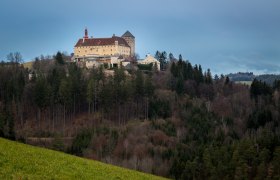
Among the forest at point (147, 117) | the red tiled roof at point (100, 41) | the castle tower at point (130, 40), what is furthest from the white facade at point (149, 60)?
the forest at point (147, 117)

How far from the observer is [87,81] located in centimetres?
8931

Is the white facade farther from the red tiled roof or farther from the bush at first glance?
the bush

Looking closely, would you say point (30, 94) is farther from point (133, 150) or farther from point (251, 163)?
point (251, 163)

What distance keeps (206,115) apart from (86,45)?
56.3 m

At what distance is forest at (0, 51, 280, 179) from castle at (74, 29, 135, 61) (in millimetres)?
21219

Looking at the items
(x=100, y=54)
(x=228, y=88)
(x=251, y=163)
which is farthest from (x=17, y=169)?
(x=100, y=54)

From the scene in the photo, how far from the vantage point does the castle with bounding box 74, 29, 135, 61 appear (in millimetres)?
128375

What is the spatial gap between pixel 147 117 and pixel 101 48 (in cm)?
4788

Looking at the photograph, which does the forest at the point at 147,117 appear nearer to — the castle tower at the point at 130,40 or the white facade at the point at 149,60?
the white facade at the point at 149,60

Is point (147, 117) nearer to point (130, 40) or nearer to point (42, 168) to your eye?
point (130, 40)

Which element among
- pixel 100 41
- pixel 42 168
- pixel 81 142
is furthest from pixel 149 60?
pixel 42 168

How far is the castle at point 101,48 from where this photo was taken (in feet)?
421

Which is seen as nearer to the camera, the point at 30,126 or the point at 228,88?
the point at 30,126

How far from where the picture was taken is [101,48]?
130 m
